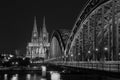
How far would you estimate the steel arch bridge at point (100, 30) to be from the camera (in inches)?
2278

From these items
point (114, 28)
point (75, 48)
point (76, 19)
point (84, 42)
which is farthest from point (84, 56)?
point (114, 28)

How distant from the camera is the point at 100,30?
259 feet

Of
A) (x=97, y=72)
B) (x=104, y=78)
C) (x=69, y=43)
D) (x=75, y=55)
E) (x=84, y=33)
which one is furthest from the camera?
(x=69, y=43)

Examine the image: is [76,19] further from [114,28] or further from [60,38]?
[60,38]

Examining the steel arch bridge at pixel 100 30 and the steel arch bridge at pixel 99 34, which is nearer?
the steel arch bridge at pixel 99 34

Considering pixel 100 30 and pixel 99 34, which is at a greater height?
pixel 100 30

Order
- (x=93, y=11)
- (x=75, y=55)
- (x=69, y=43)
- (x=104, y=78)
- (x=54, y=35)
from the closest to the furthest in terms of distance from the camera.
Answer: (x=104, y=78) < (x=93, y=11) < (x=75, y=55) < (x=69, y=43) < (x=54, y=35)

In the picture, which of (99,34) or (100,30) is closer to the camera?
(100,30)

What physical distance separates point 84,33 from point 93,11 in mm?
18952

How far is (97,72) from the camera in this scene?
1604 inches

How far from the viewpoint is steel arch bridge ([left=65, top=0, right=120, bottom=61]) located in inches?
2278

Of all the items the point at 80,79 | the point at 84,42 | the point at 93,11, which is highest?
the point at 93,11

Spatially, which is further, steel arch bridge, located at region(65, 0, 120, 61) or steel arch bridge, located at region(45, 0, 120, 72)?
steel arch bridge, located at region(65, 0, 120, 61)

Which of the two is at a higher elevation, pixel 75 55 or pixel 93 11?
pixel 93 11
